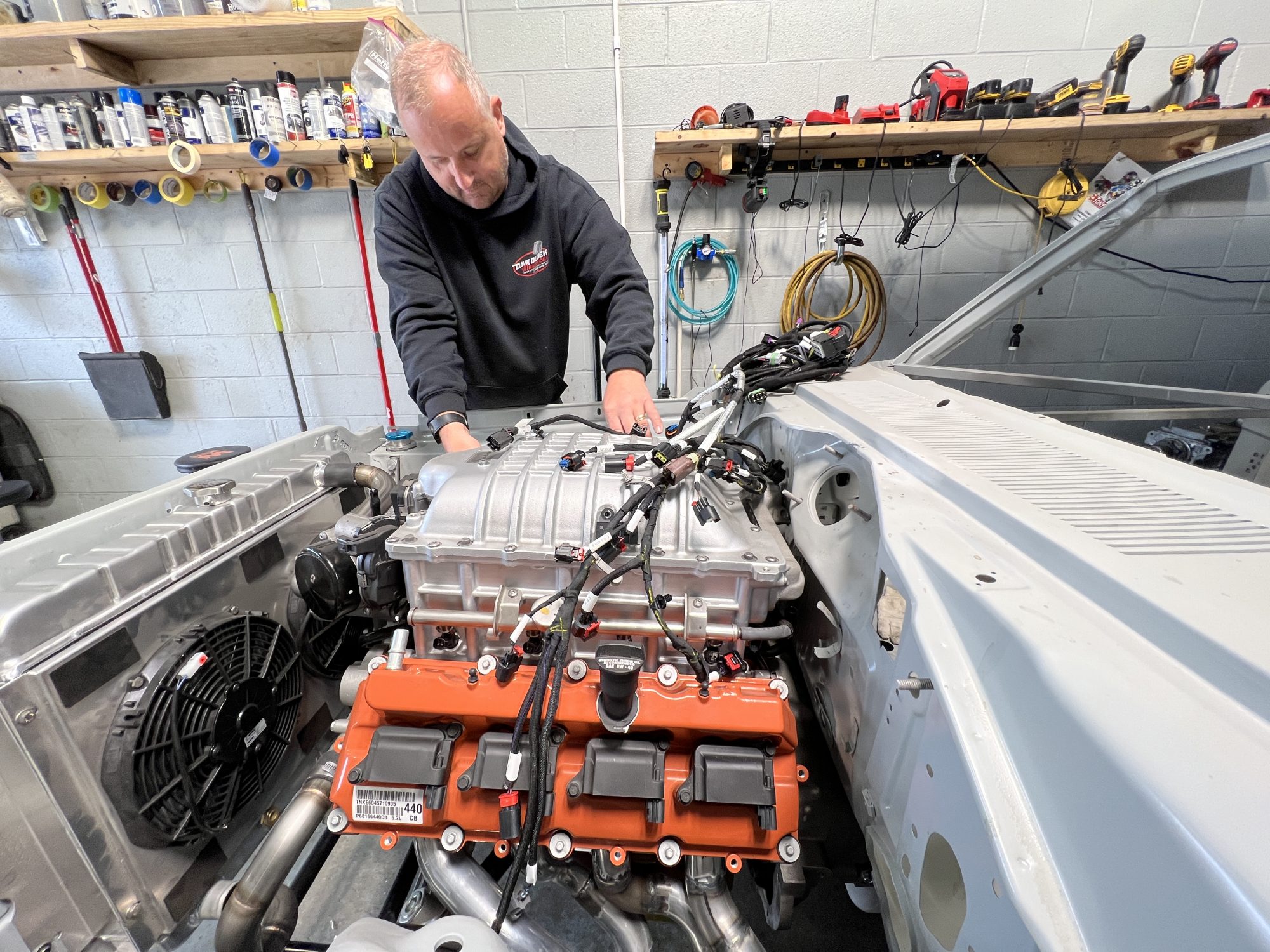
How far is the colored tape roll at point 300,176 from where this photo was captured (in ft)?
6.90

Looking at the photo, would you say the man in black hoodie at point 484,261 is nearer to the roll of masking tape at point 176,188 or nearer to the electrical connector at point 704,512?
the electrical connector at point 704,512


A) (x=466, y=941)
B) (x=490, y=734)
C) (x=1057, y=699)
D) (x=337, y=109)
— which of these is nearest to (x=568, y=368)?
(x=337, y=109)

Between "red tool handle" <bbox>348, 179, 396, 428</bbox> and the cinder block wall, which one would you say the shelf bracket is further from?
"red tool handle" <bbox>348, 179, 396, 428</bbox>

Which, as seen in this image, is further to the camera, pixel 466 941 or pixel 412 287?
pixel 412 287

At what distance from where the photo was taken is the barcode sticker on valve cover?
70cm

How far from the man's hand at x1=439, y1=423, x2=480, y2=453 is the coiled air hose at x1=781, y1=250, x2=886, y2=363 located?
5.05 feet

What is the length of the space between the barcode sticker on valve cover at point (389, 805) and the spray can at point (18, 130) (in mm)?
2798

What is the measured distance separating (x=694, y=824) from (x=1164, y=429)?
1.94 metres

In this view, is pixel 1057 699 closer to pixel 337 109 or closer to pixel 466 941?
pixel 466 941

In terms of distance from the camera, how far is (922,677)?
1.61 feet

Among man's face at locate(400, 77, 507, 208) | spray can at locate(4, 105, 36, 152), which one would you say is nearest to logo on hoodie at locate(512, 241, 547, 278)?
man's face at locate(400, 77, 507, 208)

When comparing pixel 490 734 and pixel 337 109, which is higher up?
pixel 337 109

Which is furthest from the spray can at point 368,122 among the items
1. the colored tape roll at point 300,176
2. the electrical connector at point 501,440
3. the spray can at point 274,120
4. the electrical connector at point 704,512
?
the electrical connector at point 704,512

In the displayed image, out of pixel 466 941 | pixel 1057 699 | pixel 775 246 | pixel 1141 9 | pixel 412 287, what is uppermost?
pixel 1141 9
